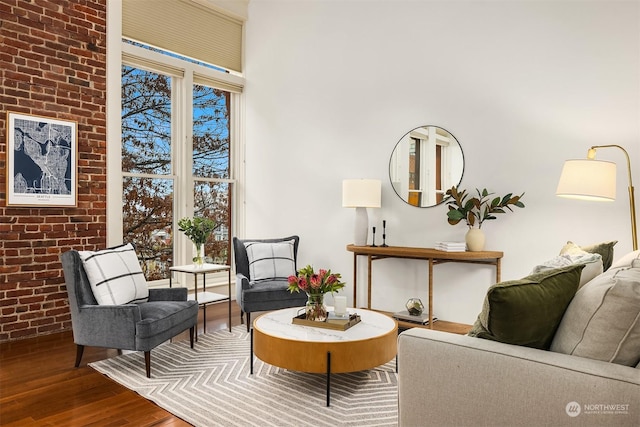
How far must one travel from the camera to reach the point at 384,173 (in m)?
4.80

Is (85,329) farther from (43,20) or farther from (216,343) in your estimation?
(43,20)

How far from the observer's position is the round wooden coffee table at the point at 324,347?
108 inches

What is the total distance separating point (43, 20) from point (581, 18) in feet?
14.5

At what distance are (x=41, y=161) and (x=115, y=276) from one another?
56.6 inches

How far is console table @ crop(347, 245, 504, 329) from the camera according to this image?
395 centimetres

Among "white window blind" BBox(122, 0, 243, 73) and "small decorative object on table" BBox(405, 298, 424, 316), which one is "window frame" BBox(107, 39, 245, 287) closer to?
"white window blind" BBox(122, 0, 243, 73)

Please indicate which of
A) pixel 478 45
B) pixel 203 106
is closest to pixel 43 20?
pixel 203 106

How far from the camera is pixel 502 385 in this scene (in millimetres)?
1594

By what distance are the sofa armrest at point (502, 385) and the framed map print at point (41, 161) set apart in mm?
3519

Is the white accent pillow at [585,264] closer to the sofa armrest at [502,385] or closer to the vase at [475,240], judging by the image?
the sofa armrest at [502,385]

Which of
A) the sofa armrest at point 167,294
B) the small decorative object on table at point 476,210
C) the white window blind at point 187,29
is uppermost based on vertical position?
the white window blind at point 187,29

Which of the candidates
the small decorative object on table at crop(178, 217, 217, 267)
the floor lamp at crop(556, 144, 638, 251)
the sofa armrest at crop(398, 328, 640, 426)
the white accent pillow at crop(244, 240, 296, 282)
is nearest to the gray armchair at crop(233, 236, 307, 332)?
the white accent pillow at crop(244, 240, 296, 282)

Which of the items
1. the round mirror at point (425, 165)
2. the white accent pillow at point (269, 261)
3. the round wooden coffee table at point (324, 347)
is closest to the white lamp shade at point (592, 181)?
the round mirror at point (425, 165)

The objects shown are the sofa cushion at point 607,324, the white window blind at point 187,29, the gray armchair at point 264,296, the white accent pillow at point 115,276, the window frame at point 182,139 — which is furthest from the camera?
the white window blind at point 187,29
